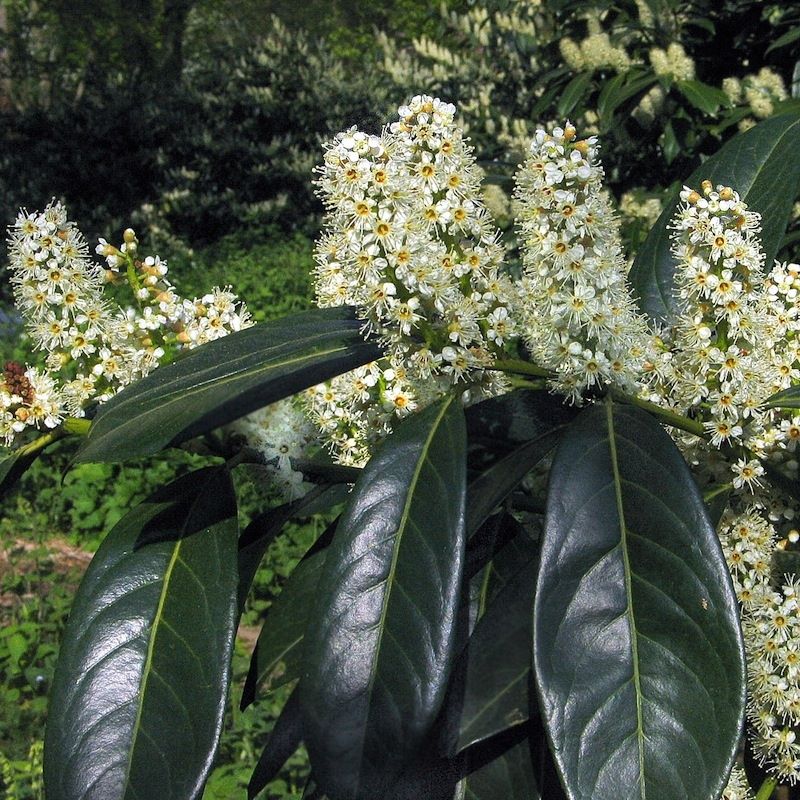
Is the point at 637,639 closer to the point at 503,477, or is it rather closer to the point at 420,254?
the point at 503,477

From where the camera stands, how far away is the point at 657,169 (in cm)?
329

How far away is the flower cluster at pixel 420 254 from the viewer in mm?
852

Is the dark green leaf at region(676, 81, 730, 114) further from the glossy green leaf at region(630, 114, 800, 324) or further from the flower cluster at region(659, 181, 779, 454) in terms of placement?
the flower cluster at region(659, 181, 779, 454)

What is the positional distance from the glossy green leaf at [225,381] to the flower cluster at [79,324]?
142 millimetres

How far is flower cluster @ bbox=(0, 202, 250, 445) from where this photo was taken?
3.40ft

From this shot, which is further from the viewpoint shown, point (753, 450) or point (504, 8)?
point (504, 8)

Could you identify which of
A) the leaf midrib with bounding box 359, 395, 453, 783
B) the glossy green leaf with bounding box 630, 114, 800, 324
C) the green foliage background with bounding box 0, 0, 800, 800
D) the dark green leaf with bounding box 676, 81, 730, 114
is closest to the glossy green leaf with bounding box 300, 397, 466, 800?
the leaf midrib with bounding box 359, 395, 453, 783

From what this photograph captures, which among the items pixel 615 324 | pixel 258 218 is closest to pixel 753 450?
pixel 615 324

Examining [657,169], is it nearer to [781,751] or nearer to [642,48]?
[642,48]

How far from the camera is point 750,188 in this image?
3.92ft

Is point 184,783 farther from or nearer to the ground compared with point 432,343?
nearer to the ground

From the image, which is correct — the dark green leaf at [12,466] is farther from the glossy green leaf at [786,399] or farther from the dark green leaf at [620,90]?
the dark green leaf at [620,90]

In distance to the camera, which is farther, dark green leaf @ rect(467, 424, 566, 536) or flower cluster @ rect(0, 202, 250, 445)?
flower cluster @ rect(0, 202, 250, 445)

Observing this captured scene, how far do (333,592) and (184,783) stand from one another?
200 millimetres
